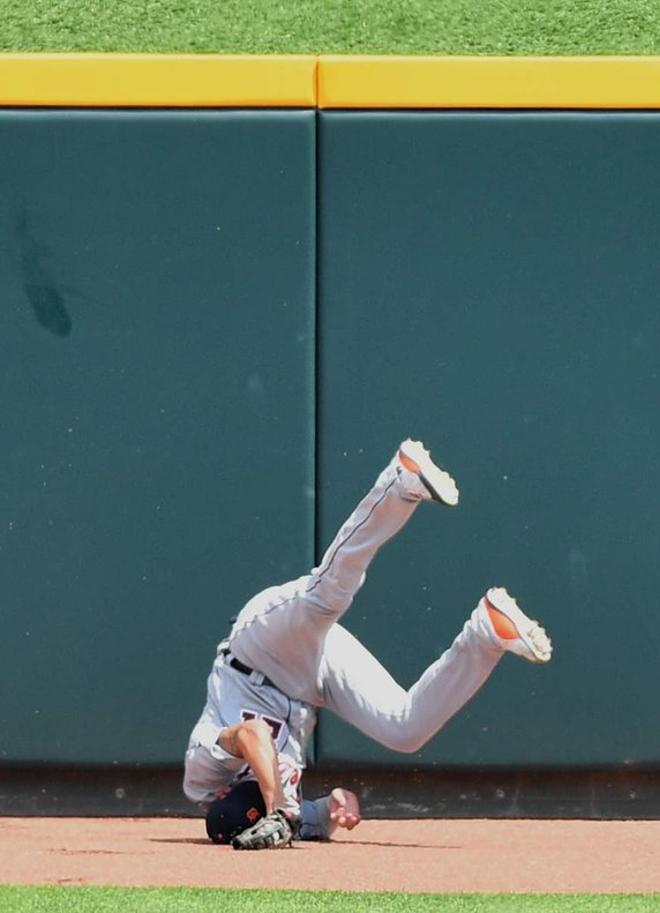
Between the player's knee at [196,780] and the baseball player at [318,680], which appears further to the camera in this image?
the player's knee at [196,780]

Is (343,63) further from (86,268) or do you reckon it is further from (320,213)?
(86,268)

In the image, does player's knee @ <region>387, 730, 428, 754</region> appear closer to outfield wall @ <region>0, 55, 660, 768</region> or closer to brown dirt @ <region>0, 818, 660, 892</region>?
brown dirt @ <region>0, 818, 660, 892</region>

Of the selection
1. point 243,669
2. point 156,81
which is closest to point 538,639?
point 243,669

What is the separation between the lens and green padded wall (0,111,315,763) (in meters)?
6.00

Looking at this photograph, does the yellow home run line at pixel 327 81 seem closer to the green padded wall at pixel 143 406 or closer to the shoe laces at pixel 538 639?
the green padded wall at pixel 143 406

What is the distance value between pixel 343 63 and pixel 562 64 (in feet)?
2.20

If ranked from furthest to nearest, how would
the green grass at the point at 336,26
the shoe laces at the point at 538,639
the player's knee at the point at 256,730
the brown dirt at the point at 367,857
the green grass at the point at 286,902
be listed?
the green grass at the point at 336,26
the player's knee at the point at 256,730
the shoe laces at the point at 538,639
the brown dirt at the point at 367,857
the green grass at the point at 286,902

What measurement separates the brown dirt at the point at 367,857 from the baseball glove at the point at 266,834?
0.14 feet

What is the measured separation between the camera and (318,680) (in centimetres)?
531

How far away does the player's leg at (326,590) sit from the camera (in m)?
4.92

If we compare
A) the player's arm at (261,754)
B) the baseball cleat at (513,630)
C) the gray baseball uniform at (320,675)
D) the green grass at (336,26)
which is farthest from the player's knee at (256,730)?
the green grass at (336,26)

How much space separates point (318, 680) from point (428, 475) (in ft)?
2.54

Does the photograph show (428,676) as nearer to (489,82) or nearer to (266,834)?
(266,834)

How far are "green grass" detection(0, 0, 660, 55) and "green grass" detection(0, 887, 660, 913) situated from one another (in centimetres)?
375
